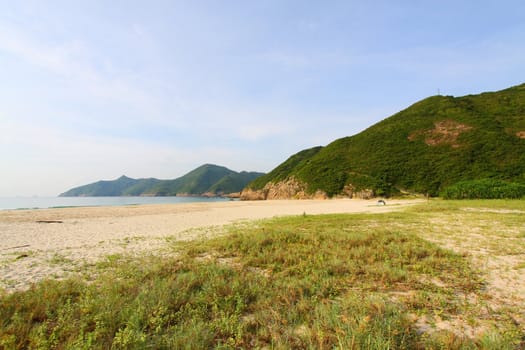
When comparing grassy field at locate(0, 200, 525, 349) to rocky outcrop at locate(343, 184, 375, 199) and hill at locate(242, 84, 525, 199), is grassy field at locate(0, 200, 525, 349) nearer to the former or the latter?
rocky outcrop at locate(343, 184, 375, 199)

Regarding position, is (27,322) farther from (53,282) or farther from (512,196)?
(512,196)

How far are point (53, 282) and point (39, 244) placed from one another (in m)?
7.54

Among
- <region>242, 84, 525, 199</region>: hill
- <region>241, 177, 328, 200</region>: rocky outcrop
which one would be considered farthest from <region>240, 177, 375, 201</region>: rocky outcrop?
<region>242, 84, 525, 199</region>: hill

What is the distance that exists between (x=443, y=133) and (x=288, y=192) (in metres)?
44.0

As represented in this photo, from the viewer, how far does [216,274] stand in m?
5.25

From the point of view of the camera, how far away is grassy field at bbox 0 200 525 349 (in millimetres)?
2939

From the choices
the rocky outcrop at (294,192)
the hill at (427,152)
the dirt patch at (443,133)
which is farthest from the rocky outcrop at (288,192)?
the dirt patch at (443,133)

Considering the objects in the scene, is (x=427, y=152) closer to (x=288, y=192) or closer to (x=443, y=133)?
(x=443, y=133)

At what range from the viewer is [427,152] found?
2217 inches

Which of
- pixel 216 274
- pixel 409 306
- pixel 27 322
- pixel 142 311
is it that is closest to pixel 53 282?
pixel 27 322

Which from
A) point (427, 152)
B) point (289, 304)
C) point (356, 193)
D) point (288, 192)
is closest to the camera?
point (289, 304)

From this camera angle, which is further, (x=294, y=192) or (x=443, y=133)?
(x=294, y=192)

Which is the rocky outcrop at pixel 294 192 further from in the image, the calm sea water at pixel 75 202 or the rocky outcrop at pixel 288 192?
the calm sea water at pixel 75 202

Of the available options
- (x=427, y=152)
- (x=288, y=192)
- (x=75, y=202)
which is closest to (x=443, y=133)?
(x=427, y=152)
